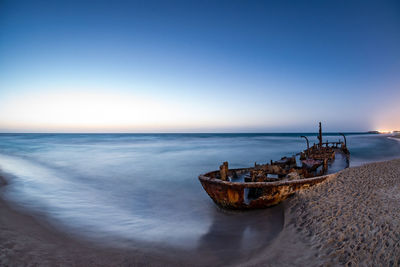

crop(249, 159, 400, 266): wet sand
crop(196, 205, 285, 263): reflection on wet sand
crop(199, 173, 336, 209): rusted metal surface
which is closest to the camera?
crop(249, 159, 400, 266): wet sand

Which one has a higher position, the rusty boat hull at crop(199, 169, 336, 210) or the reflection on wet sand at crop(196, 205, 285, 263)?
the rusty boat hull at crop(199, 169, 336, 210)

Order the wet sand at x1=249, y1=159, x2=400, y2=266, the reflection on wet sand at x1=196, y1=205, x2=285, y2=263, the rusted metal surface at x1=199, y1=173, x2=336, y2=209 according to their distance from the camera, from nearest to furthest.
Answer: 1. the wet sand at x1=249, y1=159, x2=400, y2=266
2. the reflection on wet sand at x1=196, y1=205, x2=285, y2=263
3. the rusted metal surface at x1=199, y1=173, x2=336, y2=209

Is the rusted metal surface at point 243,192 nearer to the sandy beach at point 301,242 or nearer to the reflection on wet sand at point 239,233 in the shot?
the reflection on wet sand at point 239,233

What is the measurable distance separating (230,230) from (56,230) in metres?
4.64

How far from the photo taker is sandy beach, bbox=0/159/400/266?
347cm

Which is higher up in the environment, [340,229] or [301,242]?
[340,229]

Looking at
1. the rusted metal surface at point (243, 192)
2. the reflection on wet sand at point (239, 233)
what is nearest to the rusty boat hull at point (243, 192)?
the rusted metal surface at point (243, 192)

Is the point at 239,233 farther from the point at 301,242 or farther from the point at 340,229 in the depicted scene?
the point at 340,229

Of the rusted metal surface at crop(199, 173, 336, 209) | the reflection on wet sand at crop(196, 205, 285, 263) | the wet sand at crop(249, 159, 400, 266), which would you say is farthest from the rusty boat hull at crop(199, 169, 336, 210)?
the wet sand at crop(249, 159, 400, 266)

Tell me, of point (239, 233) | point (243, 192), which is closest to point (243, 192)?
point (243, 192)

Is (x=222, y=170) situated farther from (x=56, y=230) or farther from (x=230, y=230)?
(x=56, y=230)

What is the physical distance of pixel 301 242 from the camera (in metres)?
4.12

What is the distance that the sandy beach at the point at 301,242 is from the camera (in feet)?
11.4

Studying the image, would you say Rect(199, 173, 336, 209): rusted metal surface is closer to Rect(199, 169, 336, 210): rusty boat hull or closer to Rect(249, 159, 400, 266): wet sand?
Rect(199, 169, 336, 210): rusty boat hull
